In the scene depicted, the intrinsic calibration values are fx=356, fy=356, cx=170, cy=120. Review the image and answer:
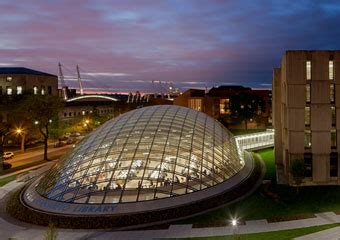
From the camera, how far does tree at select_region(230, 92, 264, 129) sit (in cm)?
8312

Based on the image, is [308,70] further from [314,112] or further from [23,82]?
[23,82]

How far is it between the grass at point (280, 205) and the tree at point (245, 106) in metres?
52.8

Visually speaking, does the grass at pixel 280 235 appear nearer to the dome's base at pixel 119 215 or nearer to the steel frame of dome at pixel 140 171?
the dome's base at pixel 119 215

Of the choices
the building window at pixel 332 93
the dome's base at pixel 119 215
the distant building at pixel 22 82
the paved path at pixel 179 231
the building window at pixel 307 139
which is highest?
the distant building at pixel 22 82

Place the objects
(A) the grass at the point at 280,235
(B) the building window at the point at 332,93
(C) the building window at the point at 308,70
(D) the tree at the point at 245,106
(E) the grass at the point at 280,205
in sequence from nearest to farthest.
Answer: (A) the grass at the point at 280,235
(E) the grass at the point at 280,205
(C) the building window at the point at 308,70
(B) the building window at the point at 332,93
(D) the tree at the point at 245,106

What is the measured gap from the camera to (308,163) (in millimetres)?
32281

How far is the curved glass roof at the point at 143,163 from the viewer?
88.9 feet

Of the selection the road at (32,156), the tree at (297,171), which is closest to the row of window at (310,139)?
the tree at (297,171)

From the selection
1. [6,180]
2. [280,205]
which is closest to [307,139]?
[280,205]

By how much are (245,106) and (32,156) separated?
4995cm

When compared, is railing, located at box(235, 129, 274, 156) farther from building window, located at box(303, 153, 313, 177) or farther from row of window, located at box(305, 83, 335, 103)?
row of window, located at box(305, 83, 335, 103)

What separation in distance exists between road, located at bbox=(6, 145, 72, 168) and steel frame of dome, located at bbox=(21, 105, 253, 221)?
18.9 m

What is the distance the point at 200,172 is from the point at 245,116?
55.0 metres

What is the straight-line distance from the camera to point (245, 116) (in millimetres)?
82500
